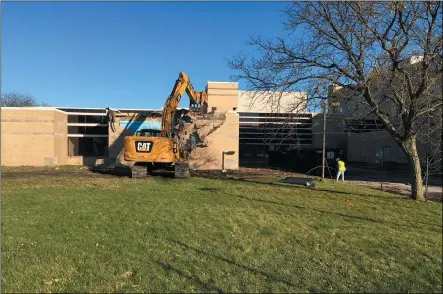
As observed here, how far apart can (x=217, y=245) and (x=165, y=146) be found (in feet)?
43.4

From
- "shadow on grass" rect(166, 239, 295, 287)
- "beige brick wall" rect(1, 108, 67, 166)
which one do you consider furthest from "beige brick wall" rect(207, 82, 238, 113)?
"shadow on grass" rect(166, 239, 295, 287)

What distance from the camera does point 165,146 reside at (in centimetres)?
1919

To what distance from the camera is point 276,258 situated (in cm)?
572

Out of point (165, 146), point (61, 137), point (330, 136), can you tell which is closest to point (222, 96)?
point (61, 137)

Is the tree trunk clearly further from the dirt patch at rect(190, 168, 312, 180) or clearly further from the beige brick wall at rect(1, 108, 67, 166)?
the beige brick wall at rect(1, 108, 67, 166)

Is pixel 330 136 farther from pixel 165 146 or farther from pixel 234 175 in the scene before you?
pixel 165 146

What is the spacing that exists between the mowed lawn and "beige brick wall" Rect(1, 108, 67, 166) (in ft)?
59.8

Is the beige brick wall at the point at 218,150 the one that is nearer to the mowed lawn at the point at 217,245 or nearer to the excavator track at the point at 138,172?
the excavator track at the point at 138,172

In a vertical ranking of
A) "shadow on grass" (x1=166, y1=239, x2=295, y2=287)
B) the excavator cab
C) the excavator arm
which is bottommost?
"shadow on grass" (x1=166, y1=239, x2=295, y2=287)

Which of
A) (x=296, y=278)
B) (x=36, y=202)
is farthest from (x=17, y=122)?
(x=296, y=278)

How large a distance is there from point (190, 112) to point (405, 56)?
14627 millimetres

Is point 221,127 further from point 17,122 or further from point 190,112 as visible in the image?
point 17,122

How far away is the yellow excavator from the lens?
18.8 metres

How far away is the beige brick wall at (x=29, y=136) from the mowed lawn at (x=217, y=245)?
59.8 ft
